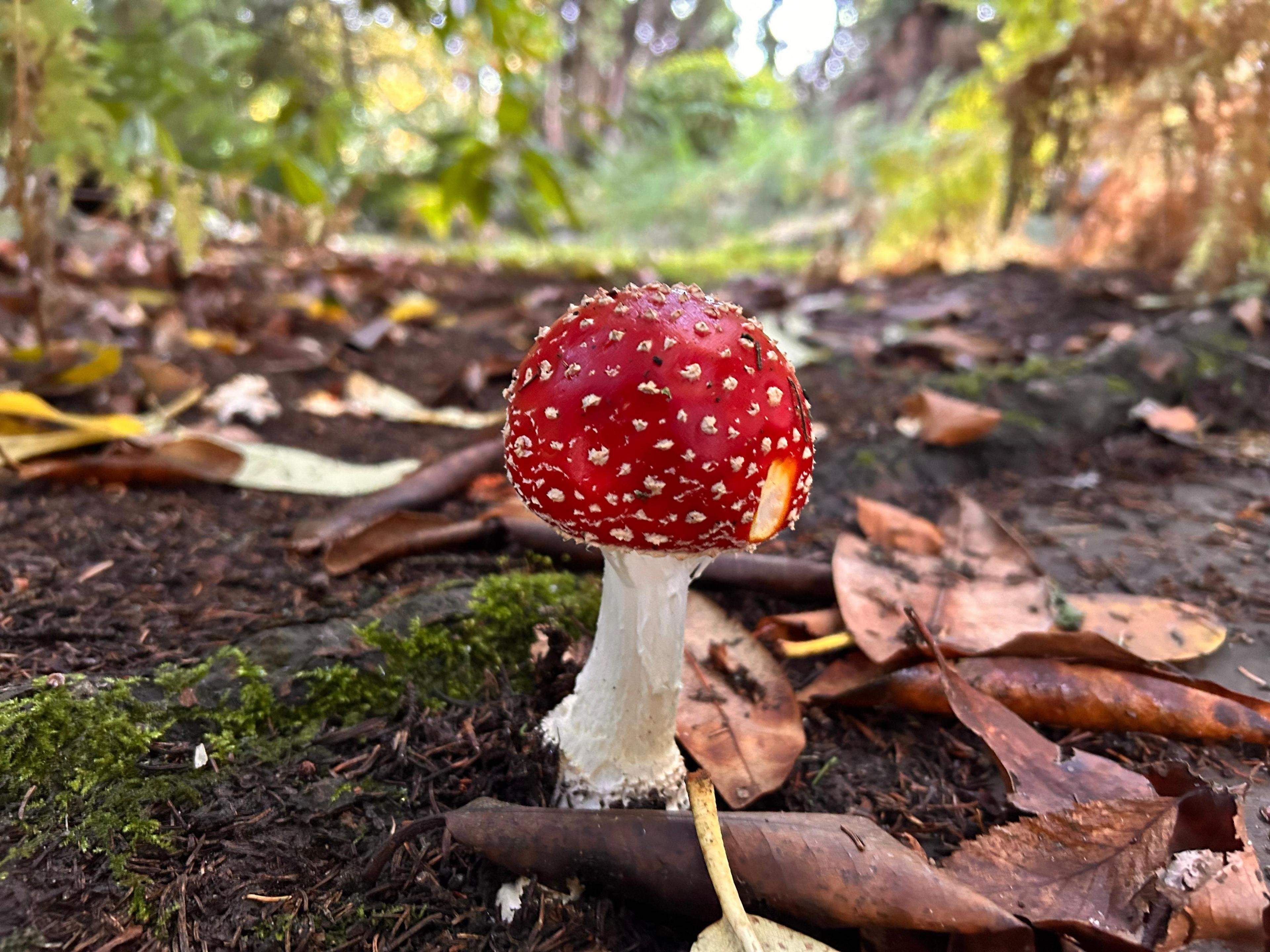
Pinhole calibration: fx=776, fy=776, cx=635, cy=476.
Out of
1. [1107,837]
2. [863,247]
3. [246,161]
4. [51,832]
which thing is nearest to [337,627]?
[51,832]

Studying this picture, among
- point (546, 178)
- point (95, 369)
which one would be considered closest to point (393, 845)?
point (95, 369)

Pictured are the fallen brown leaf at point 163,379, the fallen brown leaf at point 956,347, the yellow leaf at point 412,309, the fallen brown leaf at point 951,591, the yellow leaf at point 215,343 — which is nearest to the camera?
the fallen brown leaf at point 951,591

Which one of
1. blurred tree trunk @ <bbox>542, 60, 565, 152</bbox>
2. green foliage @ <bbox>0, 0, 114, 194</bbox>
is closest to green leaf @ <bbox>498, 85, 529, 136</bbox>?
green foliage @ <bbox>0, 0, 114, 194</bbox>

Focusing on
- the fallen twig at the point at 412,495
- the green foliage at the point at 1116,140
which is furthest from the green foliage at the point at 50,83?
the green foliage at the point at 1116,140

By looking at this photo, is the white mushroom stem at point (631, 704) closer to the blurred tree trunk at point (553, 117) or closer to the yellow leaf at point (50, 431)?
the yellow leaf at point (50, 431)

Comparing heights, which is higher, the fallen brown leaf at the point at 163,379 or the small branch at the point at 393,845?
the fallen brown leaf at the point at 163,379

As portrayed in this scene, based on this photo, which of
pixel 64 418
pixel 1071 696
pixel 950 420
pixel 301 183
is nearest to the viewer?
pixel 1071 696

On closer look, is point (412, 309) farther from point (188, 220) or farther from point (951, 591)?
point (951, 591)
